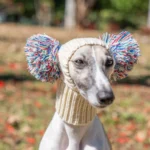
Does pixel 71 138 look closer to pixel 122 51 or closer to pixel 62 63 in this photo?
pixel 62 63

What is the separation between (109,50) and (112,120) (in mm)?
2580

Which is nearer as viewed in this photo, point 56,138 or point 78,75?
point 78,75

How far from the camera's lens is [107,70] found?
2850 millimetres

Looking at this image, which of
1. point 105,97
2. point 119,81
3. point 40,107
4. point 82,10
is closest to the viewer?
point 105,97

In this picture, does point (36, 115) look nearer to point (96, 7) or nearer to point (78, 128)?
point (78, 128)

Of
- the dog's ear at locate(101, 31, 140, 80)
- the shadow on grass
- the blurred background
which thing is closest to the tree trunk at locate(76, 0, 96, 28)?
the blurred background

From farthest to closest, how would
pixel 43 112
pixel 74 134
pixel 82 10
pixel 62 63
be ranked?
pixel 82 10 < pixel 43 112 < pixel 74 134 < pixel 62 63

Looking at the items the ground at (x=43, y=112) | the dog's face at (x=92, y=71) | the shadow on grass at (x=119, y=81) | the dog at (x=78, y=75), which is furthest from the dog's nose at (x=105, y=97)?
the shadow on grass at (x=119, y=81)

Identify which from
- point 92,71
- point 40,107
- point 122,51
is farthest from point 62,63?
point 40,107

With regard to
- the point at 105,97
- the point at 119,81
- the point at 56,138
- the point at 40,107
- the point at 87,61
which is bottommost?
the point at 119,81

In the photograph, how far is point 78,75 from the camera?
9.21 ft

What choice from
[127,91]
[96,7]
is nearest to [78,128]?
[127,91]

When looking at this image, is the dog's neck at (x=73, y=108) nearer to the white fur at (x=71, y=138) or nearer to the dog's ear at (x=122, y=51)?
the white fur at (x=71, y=138)

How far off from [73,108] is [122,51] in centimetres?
48
